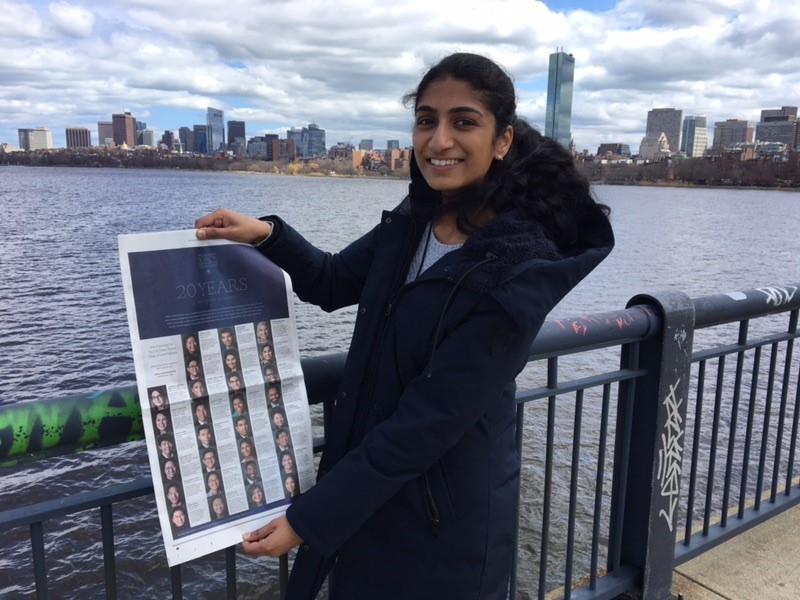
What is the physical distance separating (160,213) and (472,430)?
154ft

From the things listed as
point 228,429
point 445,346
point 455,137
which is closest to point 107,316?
point 228,429

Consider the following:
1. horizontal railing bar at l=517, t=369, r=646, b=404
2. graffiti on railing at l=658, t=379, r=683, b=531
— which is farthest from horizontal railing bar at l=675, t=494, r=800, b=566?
horizontal railing bar at l=517, t=369, r=646, b=404

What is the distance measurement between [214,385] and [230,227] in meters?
0.43

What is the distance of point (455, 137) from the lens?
183 cm

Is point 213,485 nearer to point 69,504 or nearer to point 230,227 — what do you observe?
point 69,504

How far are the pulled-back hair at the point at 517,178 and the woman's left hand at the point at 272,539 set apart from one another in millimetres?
892

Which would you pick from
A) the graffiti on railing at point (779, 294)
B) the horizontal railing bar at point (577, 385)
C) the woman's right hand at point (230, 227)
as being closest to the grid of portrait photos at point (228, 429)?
the woman's right hand at point (230, 227)

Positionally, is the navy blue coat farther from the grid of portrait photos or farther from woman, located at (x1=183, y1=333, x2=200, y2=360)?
woman, located at (x1=183, y1=333, x2=200, y2=360)

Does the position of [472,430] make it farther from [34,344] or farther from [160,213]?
[160,213]

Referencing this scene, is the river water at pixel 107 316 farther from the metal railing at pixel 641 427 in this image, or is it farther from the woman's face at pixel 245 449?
the woman's face at pixel 245 449

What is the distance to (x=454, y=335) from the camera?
165 cm

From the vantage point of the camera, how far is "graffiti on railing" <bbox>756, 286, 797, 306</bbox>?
3418mm

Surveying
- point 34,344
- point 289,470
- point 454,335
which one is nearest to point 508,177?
point 454,335

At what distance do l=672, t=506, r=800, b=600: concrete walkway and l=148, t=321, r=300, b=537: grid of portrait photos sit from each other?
245cm
